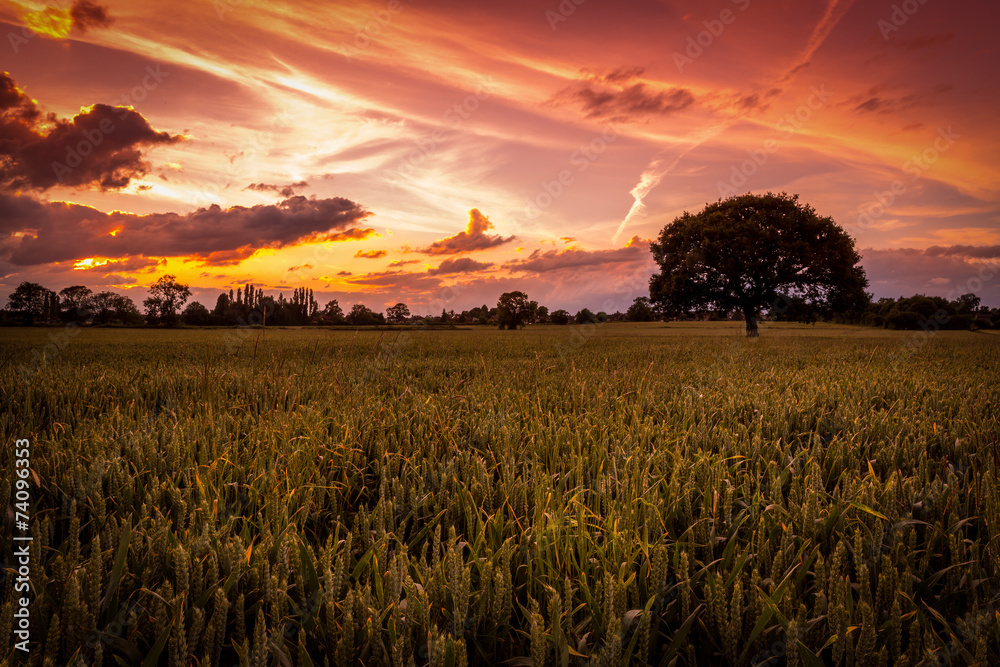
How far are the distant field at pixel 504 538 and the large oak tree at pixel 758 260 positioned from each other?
94.5 feet

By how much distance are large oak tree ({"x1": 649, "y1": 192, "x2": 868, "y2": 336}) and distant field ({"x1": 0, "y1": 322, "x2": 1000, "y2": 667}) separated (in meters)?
28.8

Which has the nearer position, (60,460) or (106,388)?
(60,460)

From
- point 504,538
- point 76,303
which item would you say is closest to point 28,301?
point 76,303

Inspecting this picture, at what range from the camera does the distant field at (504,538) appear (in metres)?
1.15

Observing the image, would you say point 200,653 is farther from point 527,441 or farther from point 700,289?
point 700,289

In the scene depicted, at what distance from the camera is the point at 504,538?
5.90 feet

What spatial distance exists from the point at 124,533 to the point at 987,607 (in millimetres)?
2660

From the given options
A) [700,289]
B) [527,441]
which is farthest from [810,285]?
[527,441]

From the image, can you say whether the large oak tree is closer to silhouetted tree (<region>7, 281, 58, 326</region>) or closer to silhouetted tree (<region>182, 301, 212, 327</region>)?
silhouetted tree (<region>7, 281, 58, 326</region>)

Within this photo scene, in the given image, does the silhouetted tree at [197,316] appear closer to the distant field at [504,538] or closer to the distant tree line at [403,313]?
the distant tree line at [403,313]

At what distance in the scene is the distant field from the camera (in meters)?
1.15

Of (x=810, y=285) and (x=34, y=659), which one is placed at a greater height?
(x=810, y=285)

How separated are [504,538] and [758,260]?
1282 inches

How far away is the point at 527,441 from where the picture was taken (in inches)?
113
